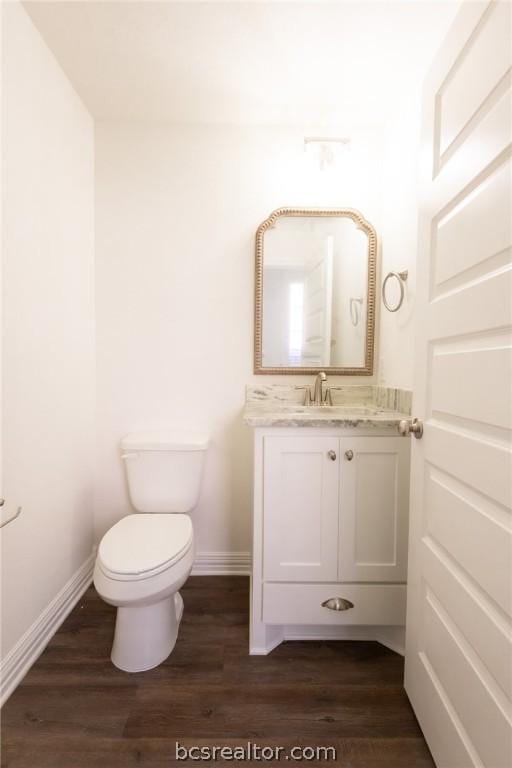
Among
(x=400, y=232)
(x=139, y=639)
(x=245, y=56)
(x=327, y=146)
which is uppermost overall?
(x=245, y=56)

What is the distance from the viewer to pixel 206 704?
1.15 m

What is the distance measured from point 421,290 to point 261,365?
2.93 ft

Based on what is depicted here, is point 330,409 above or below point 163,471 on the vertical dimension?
above

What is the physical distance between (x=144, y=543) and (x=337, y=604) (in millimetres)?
778

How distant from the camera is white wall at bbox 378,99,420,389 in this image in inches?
58.4

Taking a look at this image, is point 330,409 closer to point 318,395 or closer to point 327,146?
point 318,395

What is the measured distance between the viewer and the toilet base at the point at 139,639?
1275 millimetres

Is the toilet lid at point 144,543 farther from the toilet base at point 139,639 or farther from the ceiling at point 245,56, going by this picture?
the ceiling at point 245,56

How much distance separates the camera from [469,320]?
0.82 metres

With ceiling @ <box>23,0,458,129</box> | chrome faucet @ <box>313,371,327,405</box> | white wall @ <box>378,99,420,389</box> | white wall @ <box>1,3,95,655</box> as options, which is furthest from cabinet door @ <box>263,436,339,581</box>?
ceiling @ <box>23,0,458,129</box>

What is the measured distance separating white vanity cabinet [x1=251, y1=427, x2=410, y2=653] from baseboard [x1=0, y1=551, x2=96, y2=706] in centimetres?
83

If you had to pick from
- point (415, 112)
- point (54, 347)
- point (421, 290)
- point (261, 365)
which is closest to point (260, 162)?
point (415, 112)

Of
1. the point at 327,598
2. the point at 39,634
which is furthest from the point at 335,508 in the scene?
the point at 39,634

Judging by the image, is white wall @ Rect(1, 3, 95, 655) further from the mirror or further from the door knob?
the door knob
